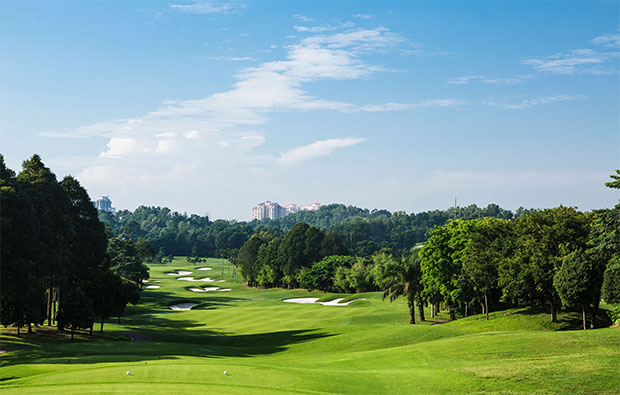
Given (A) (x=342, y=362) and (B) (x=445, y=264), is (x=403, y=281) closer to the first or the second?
(B) (x=445, y=264)

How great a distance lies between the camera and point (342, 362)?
112 feet

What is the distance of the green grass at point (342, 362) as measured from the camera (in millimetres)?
24109

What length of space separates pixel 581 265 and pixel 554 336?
42.1 ft

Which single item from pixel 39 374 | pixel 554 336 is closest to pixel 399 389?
pixel 554 336

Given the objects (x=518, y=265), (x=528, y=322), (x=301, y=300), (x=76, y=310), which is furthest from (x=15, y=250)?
(x=301, y=300)

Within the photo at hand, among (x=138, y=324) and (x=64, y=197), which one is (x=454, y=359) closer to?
(x=64, y=197)

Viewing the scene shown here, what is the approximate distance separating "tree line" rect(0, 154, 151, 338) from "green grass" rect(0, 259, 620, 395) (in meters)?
3.02

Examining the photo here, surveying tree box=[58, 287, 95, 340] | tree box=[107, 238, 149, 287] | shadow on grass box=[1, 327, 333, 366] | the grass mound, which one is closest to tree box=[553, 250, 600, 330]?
the grass mound

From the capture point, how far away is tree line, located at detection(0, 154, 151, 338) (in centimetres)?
4378

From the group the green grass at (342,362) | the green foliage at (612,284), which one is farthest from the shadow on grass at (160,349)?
the green foliage at (612,284)

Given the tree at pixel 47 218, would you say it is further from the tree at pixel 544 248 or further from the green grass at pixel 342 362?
the tree at pixel 544 248

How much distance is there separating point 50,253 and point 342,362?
109ft

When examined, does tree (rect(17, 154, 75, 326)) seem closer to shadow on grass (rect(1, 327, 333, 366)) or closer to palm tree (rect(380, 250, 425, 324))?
shadow on grass (rect(1, 327, 333, 366))

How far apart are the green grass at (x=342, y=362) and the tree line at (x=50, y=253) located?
302 cm
